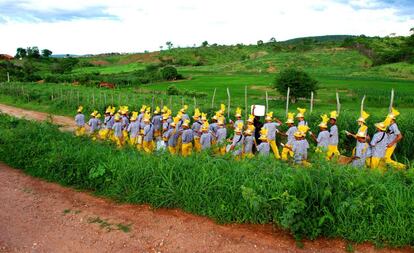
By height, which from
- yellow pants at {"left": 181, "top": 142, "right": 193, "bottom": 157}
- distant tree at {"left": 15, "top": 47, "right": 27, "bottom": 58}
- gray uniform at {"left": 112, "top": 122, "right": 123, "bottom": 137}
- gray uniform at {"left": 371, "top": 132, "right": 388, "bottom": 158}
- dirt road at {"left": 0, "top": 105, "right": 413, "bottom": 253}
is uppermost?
distant tree at {"left": 15, "top": 47, "right": 27, "bottom": 58}

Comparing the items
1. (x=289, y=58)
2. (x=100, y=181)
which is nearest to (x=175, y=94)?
(x=100, y=181)

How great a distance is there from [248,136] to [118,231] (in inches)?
178

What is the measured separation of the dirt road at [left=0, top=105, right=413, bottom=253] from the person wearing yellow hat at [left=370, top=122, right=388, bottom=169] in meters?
3.67

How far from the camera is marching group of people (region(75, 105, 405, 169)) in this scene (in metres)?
8.92

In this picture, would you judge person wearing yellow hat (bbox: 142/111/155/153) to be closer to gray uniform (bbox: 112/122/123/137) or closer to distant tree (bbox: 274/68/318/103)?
gray uniform (bbox: 112/122/123/137)

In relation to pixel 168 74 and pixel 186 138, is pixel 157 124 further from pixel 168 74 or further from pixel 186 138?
pixel 168 74

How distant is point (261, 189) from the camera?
20.3 feet

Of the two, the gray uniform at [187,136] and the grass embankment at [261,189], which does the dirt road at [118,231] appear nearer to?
the grass embankment at [261,189]

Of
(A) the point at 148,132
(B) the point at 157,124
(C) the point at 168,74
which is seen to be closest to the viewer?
(A) the point at 148,132

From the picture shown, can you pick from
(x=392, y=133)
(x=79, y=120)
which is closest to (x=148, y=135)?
(x=79, y=120)

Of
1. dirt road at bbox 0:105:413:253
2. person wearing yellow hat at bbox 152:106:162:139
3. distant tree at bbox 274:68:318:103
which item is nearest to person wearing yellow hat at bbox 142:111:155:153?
person wearing yellow hat at bbox 152:106:162:139

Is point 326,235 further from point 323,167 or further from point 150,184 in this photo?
point 150,184

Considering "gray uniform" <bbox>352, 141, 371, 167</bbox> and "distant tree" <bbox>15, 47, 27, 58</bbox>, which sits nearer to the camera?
"gray uniform" <bbox>352, 141, 371, 167</bbox>

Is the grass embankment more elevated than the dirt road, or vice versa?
the grass embankment
